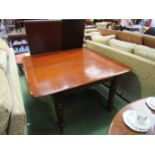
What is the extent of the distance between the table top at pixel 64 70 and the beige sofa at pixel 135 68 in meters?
0.15

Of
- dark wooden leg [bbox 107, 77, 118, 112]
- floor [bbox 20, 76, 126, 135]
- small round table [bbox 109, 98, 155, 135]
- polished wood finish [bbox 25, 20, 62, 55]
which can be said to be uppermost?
polished wood finish [bbox 25, 20, 62, 55]

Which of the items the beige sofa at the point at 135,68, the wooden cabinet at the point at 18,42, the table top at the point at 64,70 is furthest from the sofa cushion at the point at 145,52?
the wooden cabinet at the point at 18,42

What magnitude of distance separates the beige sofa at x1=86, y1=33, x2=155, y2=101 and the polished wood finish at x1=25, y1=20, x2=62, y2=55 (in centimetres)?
66

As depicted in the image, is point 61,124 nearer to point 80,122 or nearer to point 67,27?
point 80,122

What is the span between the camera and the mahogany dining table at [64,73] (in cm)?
140

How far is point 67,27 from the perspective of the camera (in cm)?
224

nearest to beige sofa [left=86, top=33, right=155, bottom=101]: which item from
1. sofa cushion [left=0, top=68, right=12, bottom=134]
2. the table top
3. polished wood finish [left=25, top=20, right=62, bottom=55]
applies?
the table top

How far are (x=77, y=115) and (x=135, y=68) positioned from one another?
89 cm

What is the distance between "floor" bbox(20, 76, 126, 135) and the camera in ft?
5.78

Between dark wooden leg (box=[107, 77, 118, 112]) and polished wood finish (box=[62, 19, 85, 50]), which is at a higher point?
polished wood finish (box=[62, 19, 85, 50])

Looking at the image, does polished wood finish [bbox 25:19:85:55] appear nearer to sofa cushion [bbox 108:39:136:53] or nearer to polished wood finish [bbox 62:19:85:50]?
polished wood finish [bbox 62:19:85:50]

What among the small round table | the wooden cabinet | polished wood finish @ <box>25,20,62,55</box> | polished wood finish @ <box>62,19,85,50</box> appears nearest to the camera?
the small round table
